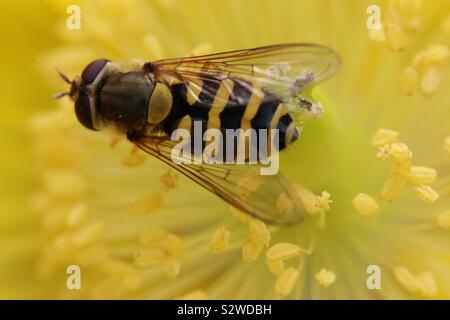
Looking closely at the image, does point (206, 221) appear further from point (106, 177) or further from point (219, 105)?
point (219, 105)

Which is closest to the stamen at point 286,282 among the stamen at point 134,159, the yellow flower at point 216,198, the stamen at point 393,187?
the yellow flower at point 216,198

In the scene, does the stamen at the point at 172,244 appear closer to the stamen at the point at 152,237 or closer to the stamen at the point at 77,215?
the stamen at the point at 152,237

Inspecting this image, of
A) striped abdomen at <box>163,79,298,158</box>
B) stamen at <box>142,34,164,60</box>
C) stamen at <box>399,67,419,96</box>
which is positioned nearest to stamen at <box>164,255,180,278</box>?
striped abdomen at <box>163,79,298,158</box>

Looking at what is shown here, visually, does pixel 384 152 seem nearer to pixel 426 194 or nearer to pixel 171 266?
pixel 426 194

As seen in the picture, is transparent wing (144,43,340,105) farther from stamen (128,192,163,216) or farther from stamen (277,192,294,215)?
stamen (128,192,163,216)

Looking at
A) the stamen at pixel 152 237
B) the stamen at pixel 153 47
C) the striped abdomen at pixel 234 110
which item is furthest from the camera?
the stamen at pixel 153 47
